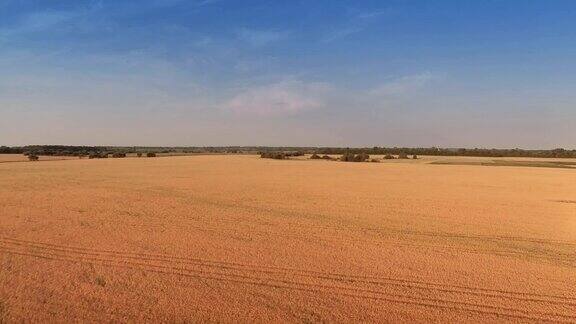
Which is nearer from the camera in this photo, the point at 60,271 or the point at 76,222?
the point at 60,271

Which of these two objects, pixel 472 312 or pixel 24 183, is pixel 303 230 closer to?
pixel 472 312

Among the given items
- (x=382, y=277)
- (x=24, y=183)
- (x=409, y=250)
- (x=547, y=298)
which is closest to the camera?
(x=547, y=298)

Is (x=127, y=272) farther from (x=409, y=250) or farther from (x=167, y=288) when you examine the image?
(x=409, y=250)

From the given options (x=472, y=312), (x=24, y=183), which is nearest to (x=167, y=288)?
(x=472, y=312)

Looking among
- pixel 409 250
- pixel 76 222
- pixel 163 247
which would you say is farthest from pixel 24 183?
pixel 409 250

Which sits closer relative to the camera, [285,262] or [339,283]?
[339,283]

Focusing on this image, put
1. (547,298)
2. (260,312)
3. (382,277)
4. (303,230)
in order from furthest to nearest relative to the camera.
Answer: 1. (303,230)
2. (382,277)
3. (547,298)
4. (260,312)
